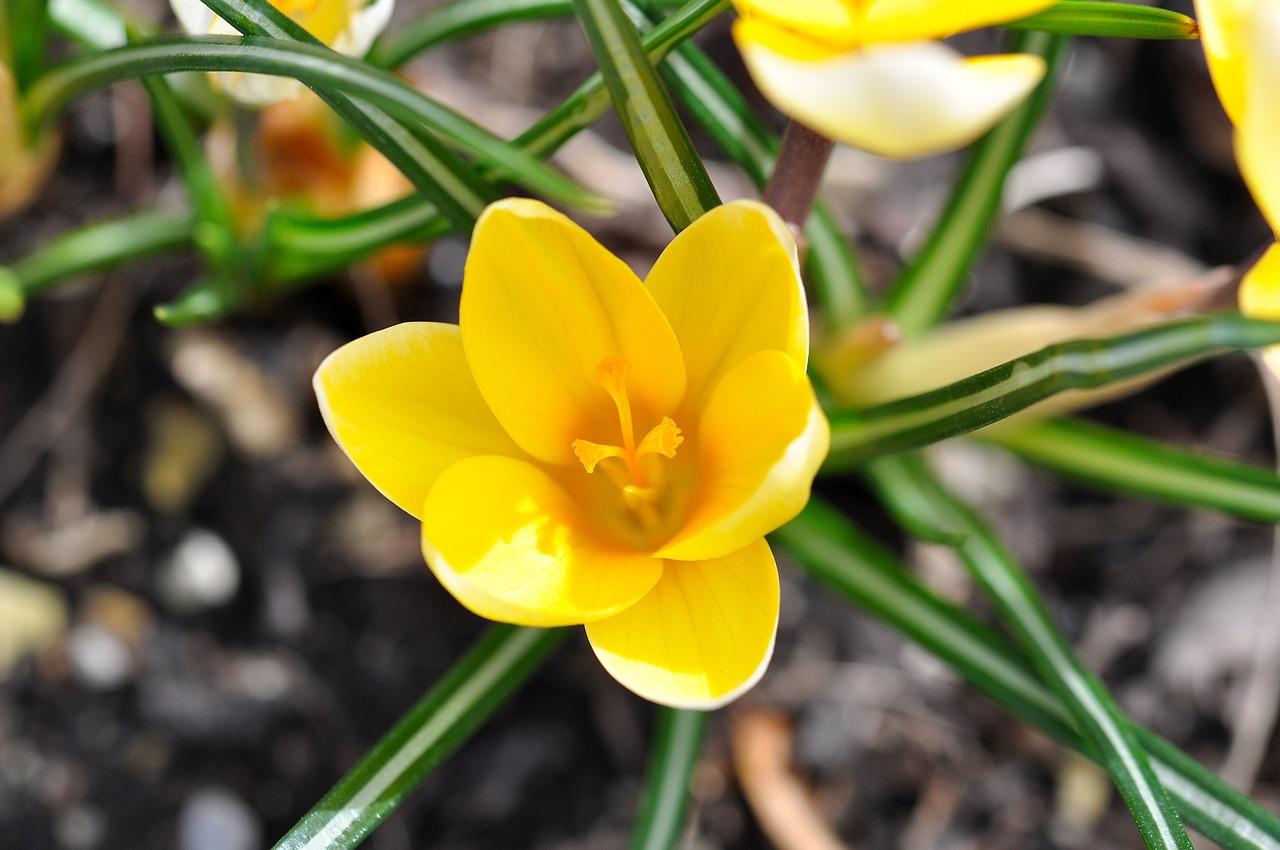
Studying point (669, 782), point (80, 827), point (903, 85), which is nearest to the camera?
point (903, 85)

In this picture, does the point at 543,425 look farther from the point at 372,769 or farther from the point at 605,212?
the point at 372,769

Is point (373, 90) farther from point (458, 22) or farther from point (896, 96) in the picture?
point (458, 22)

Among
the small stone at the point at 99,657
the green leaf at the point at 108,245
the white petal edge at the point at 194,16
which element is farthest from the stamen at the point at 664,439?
the small stone at the point at 99,657

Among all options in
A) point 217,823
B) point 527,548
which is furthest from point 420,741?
point 217,823

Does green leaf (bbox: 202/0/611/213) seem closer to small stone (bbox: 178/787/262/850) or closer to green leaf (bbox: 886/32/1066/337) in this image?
green leaf (bbox: 886/32/1066/337)

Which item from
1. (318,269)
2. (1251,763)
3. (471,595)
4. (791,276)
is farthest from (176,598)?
(1251,763)

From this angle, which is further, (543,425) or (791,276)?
(543,425)

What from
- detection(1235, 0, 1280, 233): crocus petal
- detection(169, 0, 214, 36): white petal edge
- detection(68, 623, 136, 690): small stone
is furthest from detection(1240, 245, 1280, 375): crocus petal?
detection(68, 623, 136, 690): small stone
